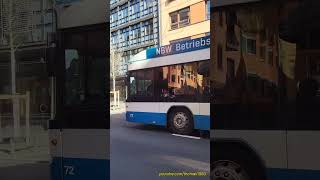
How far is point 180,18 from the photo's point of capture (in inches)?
147

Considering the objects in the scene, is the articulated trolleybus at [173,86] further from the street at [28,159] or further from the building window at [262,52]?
the street at [28,159]

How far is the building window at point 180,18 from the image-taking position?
3728 mm

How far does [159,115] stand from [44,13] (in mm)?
1456

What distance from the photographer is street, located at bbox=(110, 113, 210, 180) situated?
3764 millimetres

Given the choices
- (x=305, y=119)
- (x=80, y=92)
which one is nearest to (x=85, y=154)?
(x=80, y=92)

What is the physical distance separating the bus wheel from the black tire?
391mm

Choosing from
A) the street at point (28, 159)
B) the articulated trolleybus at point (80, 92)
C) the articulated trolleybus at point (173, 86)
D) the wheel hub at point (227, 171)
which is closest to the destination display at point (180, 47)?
the articulated trolleybus at point (173, 86)

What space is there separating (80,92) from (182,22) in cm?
117

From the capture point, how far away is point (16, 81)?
4613mm

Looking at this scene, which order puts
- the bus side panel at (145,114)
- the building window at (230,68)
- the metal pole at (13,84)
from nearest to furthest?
the bus side panel at (145,114), the building window at (230,68), the metal pole at (13,84)

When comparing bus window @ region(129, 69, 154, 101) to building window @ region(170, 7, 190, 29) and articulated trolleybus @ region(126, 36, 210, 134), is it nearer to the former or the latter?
articulated trolleybus @ region(126, 36, 210, 134)

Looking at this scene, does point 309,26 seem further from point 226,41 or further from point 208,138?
point 208,138

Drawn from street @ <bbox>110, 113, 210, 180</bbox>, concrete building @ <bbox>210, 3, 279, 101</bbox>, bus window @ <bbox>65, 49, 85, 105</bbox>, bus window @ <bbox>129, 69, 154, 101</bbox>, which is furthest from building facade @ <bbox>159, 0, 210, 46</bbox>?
bus window @ <bbox>65, 49, 85, 105</bbox>

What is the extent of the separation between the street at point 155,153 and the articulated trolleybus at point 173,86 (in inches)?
3.0
